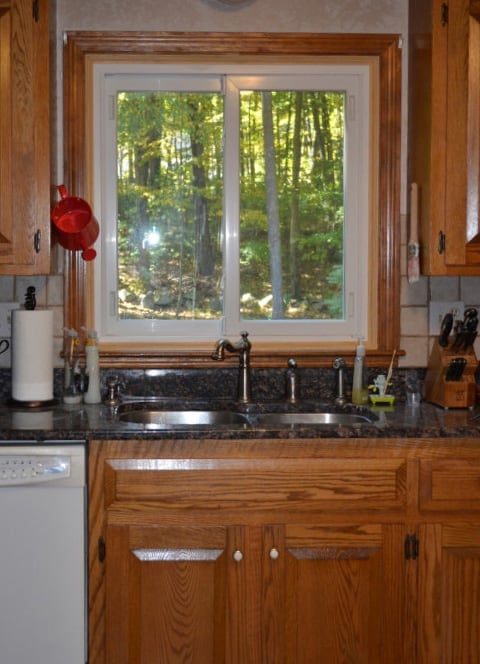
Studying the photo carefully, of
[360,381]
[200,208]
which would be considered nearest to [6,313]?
[200,208]

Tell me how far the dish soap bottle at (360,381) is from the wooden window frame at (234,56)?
118mm

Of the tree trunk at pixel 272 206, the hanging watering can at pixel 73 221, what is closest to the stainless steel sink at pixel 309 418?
the tree trunk at pixel 272 206

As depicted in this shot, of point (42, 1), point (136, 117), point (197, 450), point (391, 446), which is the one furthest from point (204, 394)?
point (42, 1)

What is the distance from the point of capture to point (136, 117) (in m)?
2.73

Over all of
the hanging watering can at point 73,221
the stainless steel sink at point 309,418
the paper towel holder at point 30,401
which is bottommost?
the stainless steel sink at point 309,418

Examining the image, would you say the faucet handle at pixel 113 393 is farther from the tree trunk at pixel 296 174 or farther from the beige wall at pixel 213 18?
the tree trunk at pixel 296 174

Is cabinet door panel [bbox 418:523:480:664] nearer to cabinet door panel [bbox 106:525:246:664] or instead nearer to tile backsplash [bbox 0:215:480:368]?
cabinet door panel [bbox 106:525:246:664]

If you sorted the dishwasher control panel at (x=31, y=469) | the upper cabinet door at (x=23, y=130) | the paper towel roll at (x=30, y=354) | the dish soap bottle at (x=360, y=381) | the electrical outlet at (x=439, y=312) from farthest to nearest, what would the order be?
the electrical outlet at (x=439, y=312), the dish soap bottle at (x=360, y=381), the paper towel roll at (x=30, y=354), the upper cabinet door at (x=23, y=130), the dishwasher control panel at (x=31, y=469)

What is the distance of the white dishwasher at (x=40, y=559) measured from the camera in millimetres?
2043

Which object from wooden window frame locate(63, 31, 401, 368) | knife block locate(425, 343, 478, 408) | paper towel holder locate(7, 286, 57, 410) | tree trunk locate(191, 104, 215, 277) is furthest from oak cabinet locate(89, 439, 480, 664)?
tree trunk locate(191, 104, 215, 277)

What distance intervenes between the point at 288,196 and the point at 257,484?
3.65 feet

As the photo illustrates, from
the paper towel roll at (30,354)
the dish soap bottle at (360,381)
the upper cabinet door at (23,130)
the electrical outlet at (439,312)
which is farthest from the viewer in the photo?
the electrical outlet at (439,312)

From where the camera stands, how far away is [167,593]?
2086mm

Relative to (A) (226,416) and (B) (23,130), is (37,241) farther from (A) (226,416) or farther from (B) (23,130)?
(A) (226,416)
